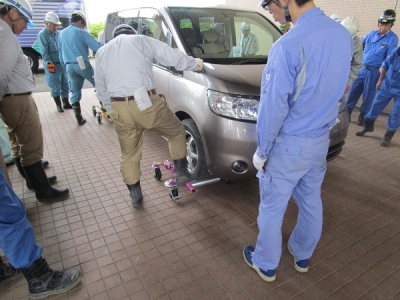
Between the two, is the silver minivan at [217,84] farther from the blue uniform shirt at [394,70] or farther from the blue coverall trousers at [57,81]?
the blue coverall trousers at [57,81]

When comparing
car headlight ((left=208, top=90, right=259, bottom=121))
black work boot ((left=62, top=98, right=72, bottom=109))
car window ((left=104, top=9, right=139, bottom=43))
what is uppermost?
car window ((left=104, top=9, right=139, bottom=43))

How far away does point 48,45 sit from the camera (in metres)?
5.88

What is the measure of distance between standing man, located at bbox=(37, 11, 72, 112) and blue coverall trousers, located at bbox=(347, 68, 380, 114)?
631 cm

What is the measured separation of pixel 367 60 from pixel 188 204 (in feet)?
15.3

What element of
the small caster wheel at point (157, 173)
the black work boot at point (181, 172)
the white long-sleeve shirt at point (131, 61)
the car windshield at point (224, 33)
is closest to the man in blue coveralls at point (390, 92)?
the car windshield at point (224, 33)

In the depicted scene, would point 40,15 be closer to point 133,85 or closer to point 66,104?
point 66,104

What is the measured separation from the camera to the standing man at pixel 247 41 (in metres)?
3.41

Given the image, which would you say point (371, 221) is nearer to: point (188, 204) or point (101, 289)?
point (188, 204)

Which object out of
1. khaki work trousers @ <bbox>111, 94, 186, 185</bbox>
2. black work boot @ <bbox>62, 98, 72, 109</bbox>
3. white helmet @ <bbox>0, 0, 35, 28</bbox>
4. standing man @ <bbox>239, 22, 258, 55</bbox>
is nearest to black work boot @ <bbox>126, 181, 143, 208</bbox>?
khaki work trousers @ <bbox>111, 94, 186, 185</bbox>

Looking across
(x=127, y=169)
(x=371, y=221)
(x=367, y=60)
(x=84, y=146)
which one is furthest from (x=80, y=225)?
(x=367, y=60)

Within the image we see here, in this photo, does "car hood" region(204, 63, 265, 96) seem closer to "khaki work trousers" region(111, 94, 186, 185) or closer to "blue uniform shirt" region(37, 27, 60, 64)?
"khaki work trousers" region(111, 94, 186, 185)

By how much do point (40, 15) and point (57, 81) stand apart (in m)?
5.50

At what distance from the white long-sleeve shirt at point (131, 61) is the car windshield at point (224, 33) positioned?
1.59 feet

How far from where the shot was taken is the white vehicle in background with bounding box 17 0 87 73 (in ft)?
31.9
